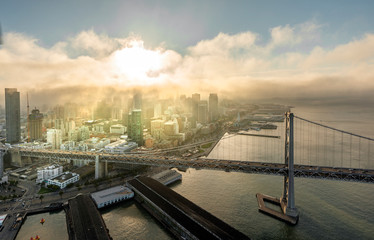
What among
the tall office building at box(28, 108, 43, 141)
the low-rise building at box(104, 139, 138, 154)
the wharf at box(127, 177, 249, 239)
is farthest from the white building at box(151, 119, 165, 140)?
the wharf at box(127, 177, 249, 239)

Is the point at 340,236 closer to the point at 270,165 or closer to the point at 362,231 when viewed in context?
the point at 362,231

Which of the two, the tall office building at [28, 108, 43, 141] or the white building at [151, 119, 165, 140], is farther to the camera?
the white building at [151, 119, 165, 140]

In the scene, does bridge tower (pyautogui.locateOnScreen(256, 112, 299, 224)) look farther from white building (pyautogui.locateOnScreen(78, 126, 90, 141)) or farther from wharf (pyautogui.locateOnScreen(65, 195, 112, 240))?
white building (pyautogui.locateOnScreen(78, 126, 90, 141))

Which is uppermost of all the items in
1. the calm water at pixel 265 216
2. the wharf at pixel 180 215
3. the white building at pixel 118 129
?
the white building at pixel 118 129

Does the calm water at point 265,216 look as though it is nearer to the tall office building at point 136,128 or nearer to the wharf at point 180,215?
the wharf at point 180,215

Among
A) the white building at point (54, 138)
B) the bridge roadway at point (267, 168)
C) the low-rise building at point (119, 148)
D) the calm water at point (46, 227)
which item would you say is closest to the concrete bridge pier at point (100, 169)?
the bridge roadway at point (267, 168)

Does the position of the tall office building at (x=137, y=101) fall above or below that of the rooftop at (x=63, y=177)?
above

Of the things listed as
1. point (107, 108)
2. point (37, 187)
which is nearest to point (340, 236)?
point (37, 187)

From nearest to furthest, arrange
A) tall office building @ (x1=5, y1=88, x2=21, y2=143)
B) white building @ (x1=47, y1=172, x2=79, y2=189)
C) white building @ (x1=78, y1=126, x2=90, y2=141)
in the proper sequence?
white building @ (x1=47, y1=172, x2=79, y2=189) < tall office building @ (x1=5, y1=88, x2=21, y2=143) < white building @ (x1=78, y1=126, x2=90, y2=141)
